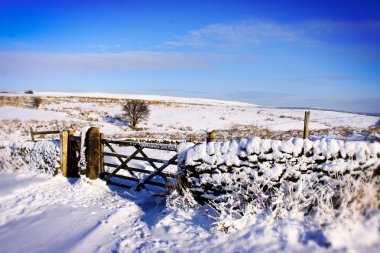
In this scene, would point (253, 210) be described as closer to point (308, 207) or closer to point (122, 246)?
point (308, 207)

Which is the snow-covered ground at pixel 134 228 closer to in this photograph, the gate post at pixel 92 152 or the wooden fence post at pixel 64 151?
the gate post at pixel 92 152

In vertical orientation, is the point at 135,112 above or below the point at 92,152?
above

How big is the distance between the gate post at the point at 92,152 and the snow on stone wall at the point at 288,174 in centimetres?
404

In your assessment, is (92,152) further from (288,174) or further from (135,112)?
(135,112)

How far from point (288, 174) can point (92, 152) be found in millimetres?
6191

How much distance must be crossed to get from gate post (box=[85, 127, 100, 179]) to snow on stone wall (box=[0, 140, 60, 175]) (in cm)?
166

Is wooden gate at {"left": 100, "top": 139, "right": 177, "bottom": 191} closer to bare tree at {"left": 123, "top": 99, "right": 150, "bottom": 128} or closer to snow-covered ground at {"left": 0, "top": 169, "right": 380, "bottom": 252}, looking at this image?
snow-covered ground at {"left": 0, "top": 169, "right": 380, "bottom": 252}

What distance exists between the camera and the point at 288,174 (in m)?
5.57

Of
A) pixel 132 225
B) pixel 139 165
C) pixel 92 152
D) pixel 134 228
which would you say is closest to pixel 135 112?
pixel 139 165

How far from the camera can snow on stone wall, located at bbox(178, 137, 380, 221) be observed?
4.93 meters

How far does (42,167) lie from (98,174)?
2835 mm

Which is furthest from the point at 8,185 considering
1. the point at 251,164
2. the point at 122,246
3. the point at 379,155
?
the point at 379,155

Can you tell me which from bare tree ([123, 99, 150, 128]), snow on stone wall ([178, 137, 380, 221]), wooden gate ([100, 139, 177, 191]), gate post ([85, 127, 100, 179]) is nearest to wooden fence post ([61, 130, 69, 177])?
gate post ([85, 127, 100, 179])

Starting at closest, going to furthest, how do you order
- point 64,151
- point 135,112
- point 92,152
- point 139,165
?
1. point 92,152
2. point 64,151
3. point 139,165
4. point 135,112
